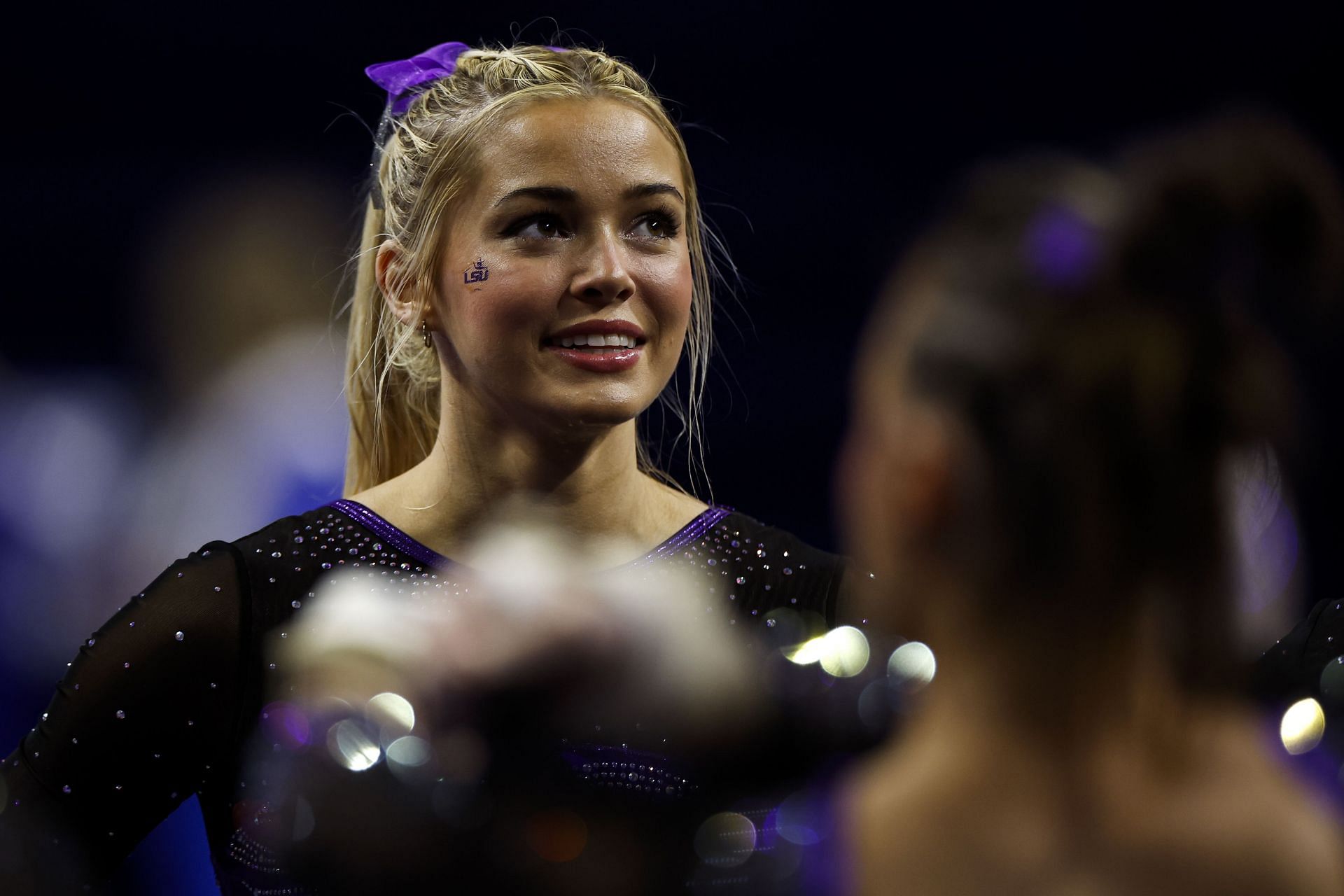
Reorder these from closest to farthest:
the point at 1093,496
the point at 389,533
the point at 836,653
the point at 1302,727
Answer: the point at 1093,496 < the point at 1302,727 < the point at 836,653 < the point at 389,533

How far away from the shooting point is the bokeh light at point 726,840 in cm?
52

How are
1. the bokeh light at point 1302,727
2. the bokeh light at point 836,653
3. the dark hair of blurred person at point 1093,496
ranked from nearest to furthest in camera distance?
the dark hair of blurred person at point 1093,496, the bokeh light at point 1302,727, the bokeh light at point 836,653

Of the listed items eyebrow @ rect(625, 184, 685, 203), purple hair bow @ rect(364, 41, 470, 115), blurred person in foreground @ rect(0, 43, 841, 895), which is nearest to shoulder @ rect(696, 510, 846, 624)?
blurred person in foreground @ rect(0, 43, 841, 895)

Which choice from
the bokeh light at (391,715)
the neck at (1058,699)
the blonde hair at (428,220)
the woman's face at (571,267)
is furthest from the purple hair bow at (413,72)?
the neck at (1058,699)

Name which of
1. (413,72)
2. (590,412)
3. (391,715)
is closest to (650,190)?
(590,412)

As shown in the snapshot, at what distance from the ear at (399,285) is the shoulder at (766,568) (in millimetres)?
245

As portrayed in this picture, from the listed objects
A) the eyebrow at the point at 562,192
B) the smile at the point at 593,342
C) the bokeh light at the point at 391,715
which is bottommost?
the bokeh light at the point at 391,715

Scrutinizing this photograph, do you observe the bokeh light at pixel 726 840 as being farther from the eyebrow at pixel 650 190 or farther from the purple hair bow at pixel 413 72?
the purple hair bow at pixel 413 72

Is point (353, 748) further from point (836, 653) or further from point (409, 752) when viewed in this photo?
point (836, 653)

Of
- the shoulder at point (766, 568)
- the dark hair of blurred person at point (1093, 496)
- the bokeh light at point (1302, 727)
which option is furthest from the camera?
the shoulder at point (766, 568)

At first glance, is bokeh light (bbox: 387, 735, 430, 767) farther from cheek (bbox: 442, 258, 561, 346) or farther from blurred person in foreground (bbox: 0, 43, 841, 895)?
cheek (bbox: 442, 258, 561, 346)

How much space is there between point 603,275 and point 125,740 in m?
0.41

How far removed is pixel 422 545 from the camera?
2.89 feet

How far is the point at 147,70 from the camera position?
6.12ft
